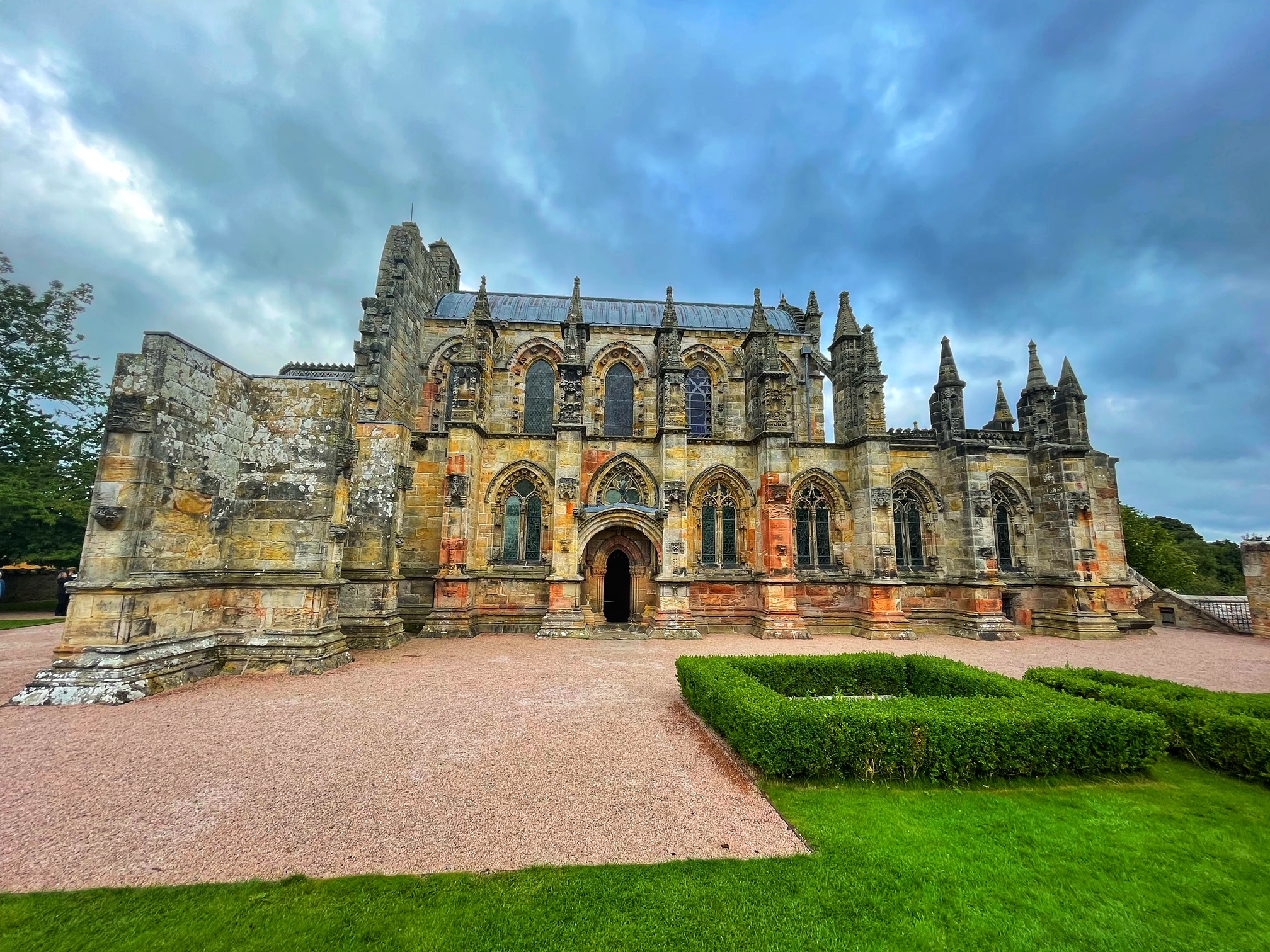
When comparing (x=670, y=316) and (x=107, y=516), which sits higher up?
(x=670, y=316)

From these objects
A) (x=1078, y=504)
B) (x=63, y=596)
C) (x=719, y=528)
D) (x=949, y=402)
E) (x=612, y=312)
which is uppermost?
(x=612, y=312)

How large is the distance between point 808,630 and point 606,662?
8545mm

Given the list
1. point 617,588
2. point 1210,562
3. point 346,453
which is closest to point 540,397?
point 617,588

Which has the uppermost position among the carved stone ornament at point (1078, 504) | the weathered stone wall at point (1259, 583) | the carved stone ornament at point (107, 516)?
the carved stone ornament at point (1078, 504)

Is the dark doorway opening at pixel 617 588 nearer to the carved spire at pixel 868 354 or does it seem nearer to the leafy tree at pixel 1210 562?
the carved spire at pixel 868 354

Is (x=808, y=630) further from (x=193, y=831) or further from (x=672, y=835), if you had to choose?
(x=193, y=831)

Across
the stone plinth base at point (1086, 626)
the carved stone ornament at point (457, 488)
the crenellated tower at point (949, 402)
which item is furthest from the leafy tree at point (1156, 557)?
the carved stone ornament at point (457, 488)

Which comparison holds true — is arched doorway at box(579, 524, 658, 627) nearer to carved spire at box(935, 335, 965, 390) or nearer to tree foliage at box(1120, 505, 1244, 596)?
carved spire at box(935, 335, 965, 390)

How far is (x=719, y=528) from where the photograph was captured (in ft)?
63.4

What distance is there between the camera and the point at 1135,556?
31.3m

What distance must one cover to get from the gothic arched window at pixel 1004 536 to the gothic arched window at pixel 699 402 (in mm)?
12195

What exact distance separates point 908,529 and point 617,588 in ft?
40.1

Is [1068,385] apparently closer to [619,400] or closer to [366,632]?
[619,400]

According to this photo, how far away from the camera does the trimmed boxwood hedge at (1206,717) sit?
235 inches
